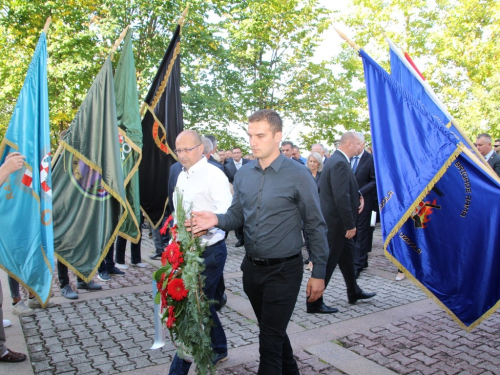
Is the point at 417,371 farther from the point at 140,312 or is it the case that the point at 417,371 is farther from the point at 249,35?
the point at 249,35

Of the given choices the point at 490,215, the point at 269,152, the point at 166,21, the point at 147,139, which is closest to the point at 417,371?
the point at 490,215

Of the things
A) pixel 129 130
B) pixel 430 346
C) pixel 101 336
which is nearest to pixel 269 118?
pixel 430 346

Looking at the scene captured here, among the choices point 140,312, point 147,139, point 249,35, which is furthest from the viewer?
point 249,35

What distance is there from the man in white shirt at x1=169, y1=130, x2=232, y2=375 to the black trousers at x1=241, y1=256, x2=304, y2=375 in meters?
0.65

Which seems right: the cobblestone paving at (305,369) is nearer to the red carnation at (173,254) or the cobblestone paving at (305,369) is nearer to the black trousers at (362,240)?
the red carnation at (173,254)

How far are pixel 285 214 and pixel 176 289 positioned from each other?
92 cm

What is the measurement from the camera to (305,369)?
3.95 metres

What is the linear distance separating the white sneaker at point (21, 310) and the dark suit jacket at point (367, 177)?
16.8ft

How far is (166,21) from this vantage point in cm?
1605

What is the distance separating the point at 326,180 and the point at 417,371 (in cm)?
258

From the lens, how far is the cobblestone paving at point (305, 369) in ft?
12.7

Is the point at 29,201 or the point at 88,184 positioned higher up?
the point at 88,184

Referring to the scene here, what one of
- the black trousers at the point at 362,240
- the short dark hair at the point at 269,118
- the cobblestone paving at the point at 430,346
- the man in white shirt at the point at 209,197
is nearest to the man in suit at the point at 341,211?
the cobblestone paving at the point at 430,346

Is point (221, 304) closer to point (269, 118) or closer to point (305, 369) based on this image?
point (305, 369)
